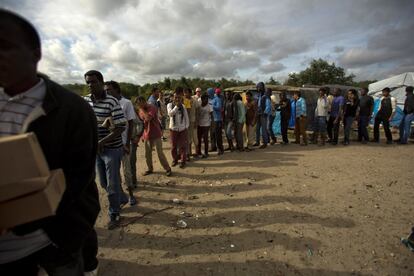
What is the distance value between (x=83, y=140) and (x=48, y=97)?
0.93 ft

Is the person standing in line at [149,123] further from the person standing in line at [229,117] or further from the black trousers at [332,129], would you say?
the black trousers at [332,129]

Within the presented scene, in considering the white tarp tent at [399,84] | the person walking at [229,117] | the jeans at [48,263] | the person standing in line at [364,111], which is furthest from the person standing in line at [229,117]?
the white tarp tent at [399,84]

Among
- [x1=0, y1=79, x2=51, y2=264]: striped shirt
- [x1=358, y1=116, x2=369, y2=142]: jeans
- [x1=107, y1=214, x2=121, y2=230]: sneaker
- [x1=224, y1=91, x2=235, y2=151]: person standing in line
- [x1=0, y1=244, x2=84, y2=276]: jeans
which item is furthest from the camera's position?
[x1=358, y1=116, x2=369, y2=142]: jeans

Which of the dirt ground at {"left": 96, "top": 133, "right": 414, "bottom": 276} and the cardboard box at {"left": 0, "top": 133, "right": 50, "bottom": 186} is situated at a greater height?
the cardboard box at {"left": 0, "top": 133, "right": 50, "bottom": 186}

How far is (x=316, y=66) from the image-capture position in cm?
3622

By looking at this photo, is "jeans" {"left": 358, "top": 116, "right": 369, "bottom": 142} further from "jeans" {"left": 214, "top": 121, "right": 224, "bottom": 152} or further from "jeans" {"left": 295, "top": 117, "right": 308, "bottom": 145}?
"jeans" {"left": 214, "top": 121, "right": 224, "bottom": 152}

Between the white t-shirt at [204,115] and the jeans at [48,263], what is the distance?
6.03 metres

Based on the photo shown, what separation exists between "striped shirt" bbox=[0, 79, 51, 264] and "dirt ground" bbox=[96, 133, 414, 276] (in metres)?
1.75

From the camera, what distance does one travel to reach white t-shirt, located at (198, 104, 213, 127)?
7434mm

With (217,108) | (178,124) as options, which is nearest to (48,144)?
(178,124)

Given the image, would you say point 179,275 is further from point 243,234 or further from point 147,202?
point 147,202

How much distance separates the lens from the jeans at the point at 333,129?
904cm

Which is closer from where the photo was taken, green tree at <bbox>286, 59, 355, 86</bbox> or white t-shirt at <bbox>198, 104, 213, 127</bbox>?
white t-shirt at <bbox>198, 104, 213, 127</bbox>

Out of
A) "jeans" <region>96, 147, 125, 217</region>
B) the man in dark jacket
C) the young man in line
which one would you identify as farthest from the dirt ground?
the man in dark jacket
